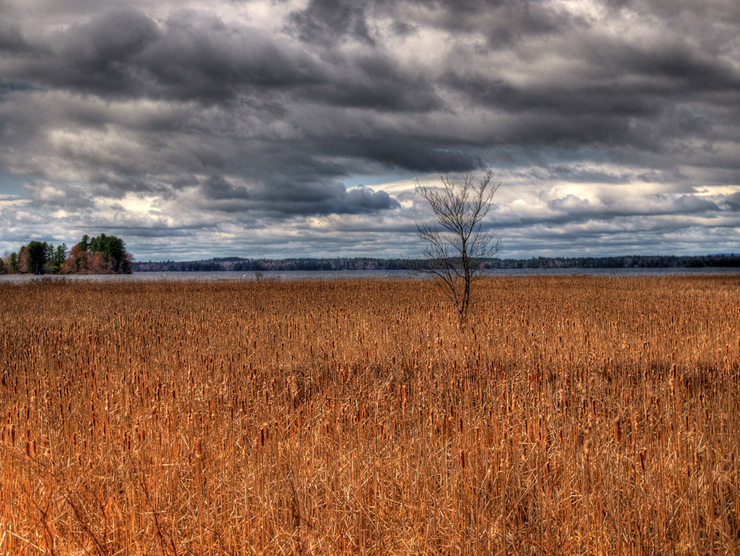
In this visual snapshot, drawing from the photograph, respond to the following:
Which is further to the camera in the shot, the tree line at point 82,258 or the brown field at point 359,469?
the tree line at point 82,258

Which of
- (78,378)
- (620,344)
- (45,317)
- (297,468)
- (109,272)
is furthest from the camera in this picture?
(109,272)

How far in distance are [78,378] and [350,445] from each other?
5446 millimetres

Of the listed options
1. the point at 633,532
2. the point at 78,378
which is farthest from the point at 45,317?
the point at 633,532

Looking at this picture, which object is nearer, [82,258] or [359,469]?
[359,469]

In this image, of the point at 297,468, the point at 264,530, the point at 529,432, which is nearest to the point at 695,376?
the point at 529,432

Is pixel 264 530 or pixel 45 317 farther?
pixel 45 317

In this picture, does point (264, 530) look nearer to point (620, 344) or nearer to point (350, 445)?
point (350, 445)

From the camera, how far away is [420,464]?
4.38 metres

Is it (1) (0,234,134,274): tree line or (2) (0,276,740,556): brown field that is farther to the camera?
(1) (0,234,134,274): tree line

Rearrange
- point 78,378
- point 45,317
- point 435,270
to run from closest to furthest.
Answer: point 78,378 → point 435,270 → point 45,317

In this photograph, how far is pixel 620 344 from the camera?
34.1 feet

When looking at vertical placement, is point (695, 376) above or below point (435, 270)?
below

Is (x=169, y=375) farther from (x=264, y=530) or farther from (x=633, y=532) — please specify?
(x=633, y=532)

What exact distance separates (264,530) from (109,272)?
117384 millimetres
